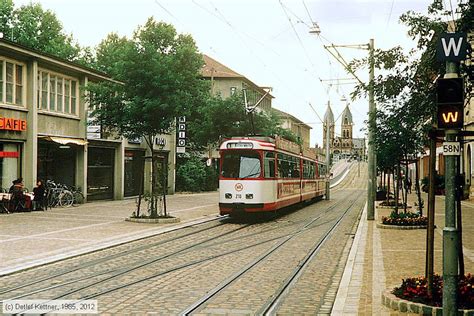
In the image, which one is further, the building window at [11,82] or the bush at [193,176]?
the bush at [193,176]

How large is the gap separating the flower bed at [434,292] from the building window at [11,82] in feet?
71.0

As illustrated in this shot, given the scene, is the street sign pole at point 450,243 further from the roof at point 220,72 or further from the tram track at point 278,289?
the roof at point 220,72

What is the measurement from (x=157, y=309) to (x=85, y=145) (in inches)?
977

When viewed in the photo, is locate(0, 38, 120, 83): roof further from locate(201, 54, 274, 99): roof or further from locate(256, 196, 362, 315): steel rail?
locate(201, 54, 274, 99): roof

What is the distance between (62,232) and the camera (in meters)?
17.7

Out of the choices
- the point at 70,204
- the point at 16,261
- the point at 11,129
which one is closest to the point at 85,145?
the point at 70,204

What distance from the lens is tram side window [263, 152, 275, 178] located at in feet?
74.2

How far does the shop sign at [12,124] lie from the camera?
25.3 metres

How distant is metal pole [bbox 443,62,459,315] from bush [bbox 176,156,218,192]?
4261cm

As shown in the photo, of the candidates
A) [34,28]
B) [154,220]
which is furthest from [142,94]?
[34,28]

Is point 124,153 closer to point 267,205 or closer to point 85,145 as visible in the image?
point 85,145

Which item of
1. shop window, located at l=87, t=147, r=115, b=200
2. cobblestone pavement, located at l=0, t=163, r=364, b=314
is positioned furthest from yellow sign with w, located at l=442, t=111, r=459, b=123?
shop window, located at l=87, t=147, r=115, b=200

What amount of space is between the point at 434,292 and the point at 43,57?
23.7 m

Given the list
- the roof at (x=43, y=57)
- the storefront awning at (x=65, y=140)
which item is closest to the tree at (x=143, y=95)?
the roof at (x=43, y=57)
